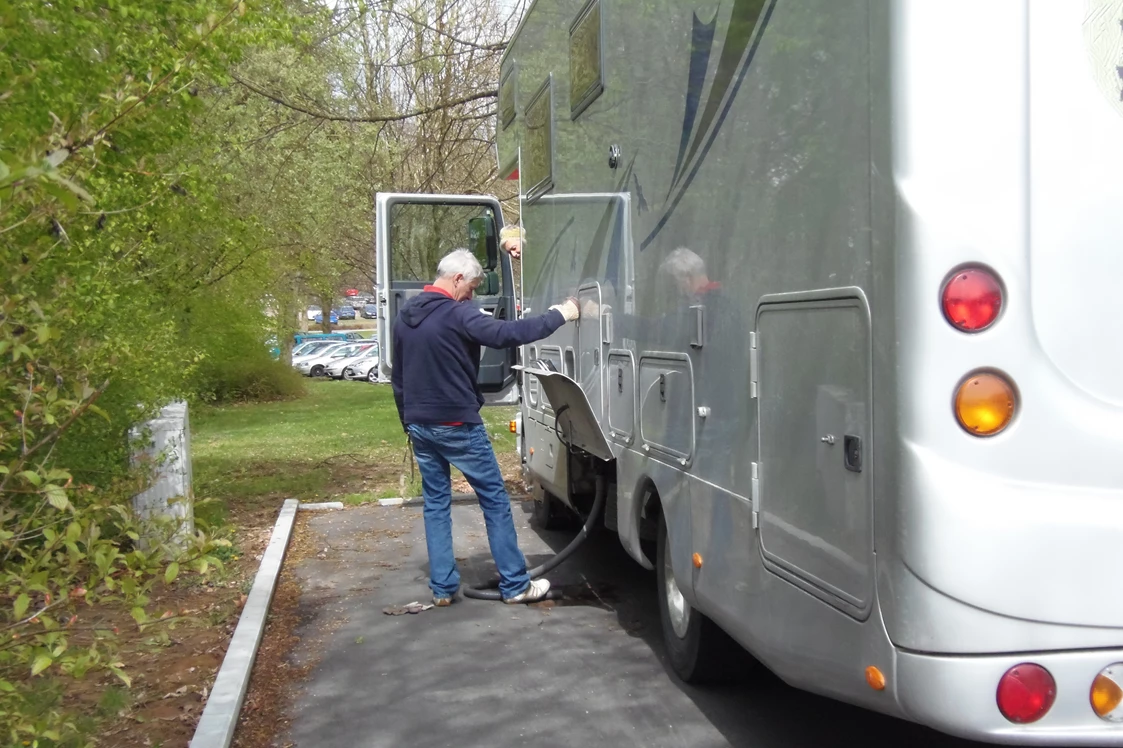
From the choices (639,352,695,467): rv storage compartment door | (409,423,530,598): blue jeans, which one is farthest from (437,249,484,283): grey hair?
(639,352,695,467): rv storage compartment door

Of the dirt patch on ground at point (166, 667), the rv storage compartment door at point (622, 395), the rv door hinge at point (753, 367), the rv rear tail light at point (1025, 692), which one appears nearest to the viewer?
the rv rear tail light at point (1025, 692)

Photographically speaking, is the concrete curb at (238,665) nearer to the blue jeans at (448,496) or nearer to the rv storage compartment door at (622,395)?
the blue jeans at (448,496)

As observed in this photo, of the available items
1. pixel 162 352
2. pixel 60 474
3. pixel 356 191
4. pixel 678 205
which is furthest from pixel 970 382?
pixel 356 191

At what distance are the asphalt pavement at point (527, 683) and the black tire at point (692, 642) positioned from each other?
10cm

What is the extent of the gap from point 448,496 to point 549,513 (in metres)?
2.08

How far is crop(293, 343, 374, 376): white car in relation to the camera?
40625mm

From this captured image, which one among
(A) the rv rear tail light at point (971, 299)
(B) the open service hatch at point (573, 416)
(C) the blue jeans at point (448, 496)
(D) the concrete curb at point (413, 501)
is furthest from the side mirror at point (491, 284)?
(A) the rv rear tail light at point (971, 299)

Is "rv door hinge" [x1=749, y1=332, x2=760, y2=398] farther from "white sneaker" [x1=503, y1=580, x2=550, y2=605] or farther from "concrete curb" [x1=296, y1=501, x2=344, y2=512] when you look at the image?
"concrete curb" [x1=296, y1=501, x2=344, y2=512]

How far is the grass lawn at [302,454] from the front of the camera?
10.1 m

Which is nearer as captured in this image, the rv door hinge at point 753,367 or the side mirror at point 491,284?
the rv door hinge at point 753,367

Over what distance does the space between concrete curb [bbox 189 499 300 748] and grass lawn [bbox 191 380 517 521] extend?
648 millimetres

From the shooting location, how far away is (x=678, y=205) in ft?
12.7

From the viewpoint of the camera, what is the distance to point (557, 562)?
20.0 feet

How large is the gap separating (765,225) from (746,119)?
37 cm
